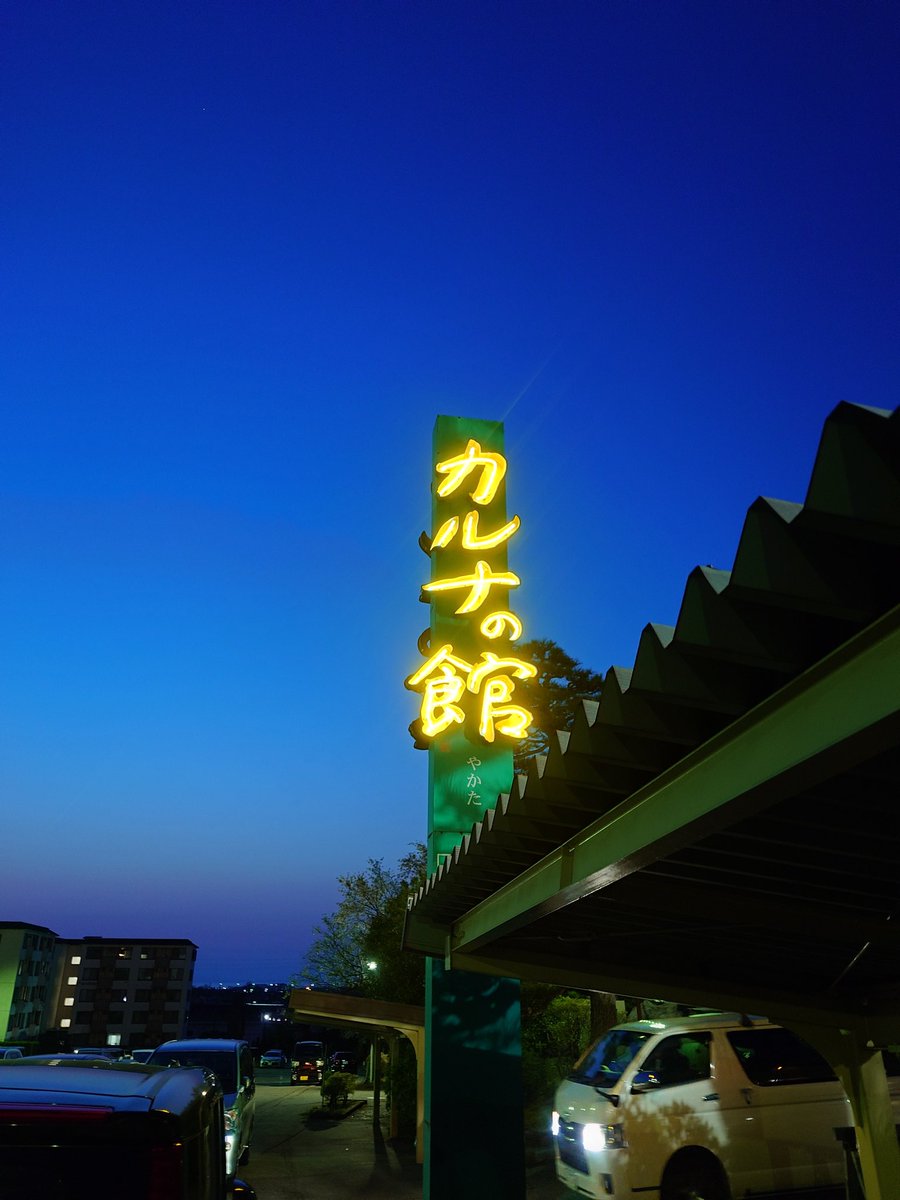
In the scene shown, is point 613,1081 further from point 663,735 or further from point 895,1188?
point 663,735

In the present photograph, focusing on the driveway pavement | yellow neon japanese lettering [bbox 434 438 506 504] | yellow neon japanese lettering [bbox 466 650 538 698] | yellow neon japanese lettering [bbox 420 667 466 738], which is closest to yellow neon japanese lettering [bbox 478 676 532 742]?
yellow neon japanese lettering [bbox 466 650 538 698]

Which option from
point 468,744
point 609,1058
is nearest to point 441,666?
point 468,744

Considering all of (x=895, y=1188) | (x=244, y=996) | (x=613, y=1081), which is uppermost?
(x=244, y=996)

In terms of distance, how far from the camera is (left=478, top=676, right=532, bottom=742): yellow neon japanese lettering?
13766 mm

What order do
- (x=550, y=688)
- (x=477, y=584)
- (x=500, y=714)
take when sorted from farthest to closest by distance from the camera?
1. (x=550, y=688)
2. (x=477, y=584)
3. (x=500, y=714)

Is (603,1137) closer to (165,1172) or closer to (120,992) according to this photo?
(165,1172)

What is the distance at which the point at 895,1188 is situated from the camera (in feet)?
20.9

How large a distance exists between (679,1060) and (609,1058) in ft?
2.71

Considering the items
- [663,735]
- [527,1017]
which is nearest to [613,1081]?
[663,735]

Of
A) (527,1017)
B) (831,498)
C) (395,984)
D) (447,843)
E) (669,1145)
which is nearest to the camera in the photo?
(831,498)

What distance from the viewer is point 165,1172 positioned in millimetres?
3141

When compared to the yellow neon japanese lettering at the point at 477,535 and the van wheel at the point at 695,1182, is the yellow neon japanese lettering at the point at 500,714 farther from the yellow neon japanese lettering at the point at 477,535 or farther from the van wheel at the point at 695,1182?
the van wheel at the point at 695,1182

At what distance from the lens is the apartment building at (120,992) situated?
309 feet

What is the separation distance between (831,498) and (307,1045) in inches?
2211
